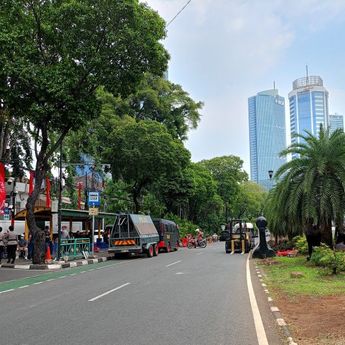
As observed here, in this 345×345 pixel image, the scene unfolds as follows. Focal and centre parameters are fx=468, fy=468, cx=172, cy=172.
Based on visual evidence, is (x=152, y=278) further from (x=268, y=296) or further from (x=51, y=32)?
(x=51, y=32)

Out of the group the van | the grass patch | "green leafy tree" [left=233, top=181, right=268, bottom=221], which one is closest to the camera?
the grass patch

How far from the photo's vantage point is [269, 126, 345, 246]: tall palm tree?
17.9 metres

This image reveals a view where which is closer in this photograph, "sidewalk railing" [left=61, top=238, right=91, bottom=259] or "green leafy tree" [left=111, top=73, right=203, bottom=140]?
"sidewalk railing" [left=61, top=238, right=91, bottom=259]

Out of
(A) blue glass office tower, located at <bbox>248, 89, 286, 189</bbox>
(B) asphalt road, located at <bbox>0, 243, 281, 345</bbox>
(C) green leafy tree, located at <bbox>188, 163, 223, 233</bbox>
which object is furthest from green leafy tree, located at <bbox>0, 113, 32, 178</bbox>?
(A) blue glass office tower, located at <bbox>248, 89, 286, 189</bbox>

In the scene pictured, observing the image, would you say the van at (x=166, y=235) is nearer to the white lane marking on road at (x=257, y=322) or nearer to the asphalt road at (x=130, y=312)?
the asphalt road at (x=130, y=312)

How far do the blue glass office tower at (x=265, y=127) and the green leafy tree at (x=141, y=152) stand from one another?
29.6 metres

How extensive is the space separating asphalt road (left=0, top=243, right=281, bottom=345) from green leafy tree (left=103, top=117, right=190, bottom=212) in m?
22.6

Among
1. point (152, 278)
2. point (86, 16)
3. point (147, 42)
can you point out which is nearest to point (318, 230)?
point (152, 278)

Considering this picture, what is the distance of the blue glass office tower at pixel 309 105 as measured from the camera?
34.0 m

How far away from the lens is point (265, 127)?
75.8 meters

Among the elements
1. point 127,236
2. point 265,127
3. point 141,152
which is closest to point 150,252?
point 127,236

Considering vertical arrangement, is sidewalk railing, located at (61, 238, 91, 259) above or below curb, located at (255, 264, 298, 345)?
above

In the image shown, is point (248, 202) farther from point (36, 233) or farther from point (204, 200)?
point (36, 233)

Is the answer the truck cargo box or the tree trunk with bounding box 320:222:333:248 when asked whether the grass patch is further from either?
the truck cargo box
